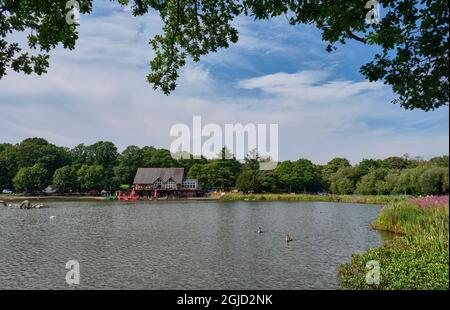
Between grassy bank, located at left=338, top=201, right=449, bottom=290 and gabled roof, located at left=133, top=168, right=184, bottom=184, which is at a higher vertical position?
gabled roof, located at left=133, top=168, right=184, bottom=184

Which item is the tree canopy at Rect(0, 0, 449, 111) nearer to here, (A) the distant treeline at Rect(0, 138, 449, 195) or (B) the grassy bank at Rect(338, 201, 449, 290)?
(B) the grassy bank at Rect(338, 201, 449, 290)

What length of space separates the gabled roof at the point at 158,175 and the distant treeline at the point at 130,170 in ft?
17.0

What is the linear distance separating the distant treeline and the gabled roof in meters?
5.19

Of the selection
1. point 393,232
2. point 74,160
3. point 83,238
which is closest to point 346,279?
point 393,232

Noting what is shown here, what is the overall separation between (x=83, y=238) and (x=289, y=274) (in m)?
17.8

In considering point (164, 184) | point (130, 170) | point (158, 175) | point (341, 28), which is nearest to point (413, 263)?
point (341, 28)

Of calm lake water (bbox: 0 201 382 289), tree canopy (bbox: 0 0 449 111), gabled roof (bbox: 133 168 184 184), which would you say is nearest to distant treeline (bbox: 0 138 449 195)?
gabled roof (bbox: 133 168 184 184)

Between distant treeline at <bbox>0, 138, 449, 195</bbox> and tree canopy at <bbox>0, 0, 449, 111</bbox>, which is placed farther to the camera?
Result: distant treeline at <bbox>0, 138, 449, 195</bbox>

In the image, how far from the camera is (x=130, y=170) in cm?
11788

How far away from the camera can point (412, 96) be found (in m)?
8.48

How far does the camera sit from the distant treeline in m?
103

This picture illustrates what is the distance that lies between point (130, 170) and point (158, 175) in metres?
13.2

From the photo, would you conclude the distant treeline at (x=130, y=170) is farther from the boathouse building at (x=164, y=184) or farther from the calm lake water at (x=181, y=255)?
the calm lake water at (x=181, y=255)

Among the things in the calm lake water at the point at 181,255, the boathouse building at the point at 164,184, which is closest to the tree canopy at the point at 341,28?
the calm lake water at the point at 181,255
